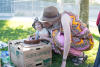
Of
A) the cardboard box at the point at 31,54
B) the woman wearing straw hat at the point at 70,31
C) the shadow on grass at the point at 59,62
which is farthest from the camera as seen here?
the shadow on grass at the point at 59,62

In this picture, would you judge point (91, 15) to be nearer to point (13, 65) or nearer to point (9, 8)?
point (9, 8)

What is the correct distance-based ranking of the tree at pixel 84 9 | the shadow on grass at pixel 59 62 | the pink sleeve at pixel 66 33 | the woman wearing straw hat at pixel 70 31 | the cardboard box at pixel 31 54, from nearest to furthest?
1. the pink sleeve at pixel 66 33
2. the cardboard box at pixel 31 54
3. the woman wearing straw hat at pixel 70 31
4. the shadow on grass at pixel 59 62
5. the tree at pixel 84 9

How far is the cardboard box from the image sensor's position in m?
2.83

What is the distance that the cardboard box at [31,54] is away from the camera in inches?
111

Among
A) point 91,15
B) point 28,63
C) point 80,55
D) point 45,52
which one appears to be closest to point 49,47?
point 45,52

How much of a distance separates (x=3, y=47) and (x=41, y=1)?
24.8ft

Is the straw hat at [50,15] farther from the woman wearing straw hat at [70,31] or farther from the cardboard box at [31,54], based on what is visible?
the cardboard box at [31,54]

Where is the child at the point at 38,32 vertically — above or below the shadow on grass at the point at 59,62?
above

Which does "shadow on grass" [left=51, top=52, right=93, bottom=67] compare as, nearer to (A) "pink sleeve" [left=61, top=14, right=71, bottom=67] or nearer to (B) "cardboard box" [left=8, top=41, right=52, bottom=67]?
(B) "cardboard box" [left=8, top=41, right=52, bottom=67]

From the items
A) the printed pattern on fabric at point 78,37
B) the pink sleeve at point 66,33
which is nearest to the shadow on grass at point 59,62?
the printed pattern on fabric at point 78,37

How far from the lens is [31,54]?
2867mm

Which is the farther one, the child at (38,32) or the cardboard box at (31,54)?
the child at (38,32)

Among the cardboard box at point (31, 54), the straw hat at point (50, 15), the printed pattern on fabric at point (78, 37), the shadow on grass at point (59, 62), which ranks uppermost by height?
the straw hat at point (50, 15)

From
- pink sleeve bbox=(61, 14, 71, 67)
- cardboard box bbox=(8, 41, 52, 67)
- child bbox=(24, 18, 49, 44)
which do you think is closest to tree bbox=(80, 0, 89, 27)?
child bbox=(24, 18, 49, 44)
